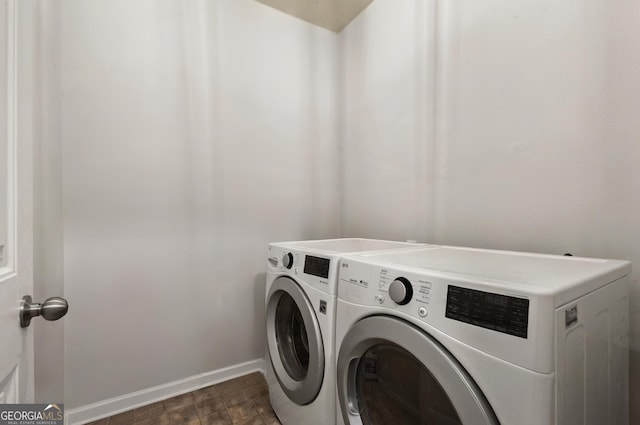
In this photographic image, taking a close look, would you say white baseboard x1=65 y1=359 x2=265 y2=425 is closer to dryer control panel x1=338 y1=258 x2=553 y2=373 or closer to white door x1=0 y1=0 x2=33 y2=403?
white door x1=0 y1=0 x2=33 y2=403

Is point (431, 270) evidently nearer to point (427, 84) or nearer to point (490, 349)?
point (490, 349)

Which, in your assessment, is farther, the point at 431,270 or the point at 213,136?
the point at 213,136

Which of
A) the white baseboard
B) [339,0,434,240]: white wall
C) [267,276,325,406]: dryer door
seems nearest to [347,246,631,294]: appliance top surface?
[267,276,325,406]: dryer door

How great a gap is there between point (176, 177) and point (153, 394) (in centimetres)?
117

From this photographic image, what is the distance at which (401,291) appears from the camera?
64cm

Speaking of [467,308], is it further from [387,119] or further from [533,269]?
[387,119]

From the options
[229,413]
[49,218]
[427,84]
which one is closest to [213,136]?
[49,218]

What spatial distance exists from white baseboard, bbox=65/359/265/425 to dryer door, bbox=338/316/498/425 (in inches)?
42.0

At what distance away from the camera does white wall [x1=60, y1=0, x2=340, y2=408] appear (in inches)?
50.7

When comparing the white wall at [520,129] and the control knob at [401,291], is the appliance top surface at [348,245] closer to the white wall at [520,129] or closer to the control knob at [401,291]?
the white wall at [520,129]

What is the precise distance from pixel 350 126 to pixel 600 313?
1624mm

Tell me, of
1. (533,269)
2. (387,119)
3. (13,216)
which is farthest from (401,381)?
(387,119)

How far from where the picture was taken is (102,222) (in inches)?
52.0

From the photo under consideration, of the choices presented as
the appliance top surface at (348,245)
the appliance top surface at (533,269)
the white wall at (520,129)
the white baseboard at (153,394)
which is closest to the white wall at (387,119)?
the white wall at (520,129)
